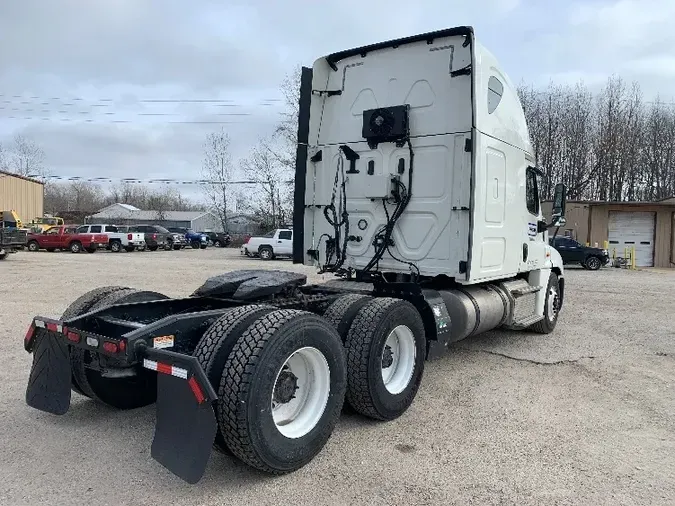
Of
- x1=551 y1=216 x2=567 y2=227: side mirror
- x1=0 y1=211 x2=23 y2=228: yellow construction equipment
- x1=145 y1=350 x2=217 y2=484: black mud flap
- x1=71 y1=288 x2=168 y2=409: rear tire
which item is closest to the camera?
x1=145 y1=350 x2=217 y2=484: black mud flap

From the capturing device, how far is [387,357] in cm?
492

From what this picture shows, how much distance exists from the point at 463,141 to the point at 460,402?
2687 millimetres

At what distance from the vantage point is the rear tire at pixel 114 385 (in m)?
4.34

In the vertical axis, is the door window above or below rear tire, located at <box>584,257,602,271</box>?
above

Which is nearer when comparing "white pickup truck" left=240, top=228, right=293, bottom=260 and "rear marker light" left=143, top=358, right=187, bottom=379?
"rear marker light" left=143, top=358, right=187, bottom=379

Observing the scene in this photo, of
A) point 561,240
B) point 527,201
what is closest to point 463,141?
point 527,201

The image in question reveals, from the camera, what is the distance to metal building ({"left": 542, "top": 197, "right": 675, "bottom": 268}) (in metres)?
28.2

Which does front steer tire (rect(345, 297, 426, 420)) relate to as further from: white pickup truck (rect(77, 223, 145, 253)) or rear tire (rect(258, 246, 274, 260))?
white pickup truck (rect(77, 223, 145, 253))

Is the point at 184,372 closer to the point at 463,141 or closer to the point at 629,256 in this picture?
the point at 463,141

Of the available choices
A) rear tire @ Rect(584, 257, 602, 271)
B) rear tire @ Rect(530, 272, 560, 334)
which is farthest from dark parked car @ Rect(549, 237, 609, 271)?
rear tire @ Rect(530, 272, 560, 334)

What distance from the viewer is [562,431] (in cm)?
458

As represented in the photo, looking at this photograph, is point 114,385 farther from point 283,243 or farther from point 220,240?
point 220,240

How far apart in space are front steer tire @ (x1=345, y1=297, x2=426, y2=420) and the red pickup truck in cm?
3179

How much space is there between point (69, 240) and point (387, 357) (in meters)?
32.5
